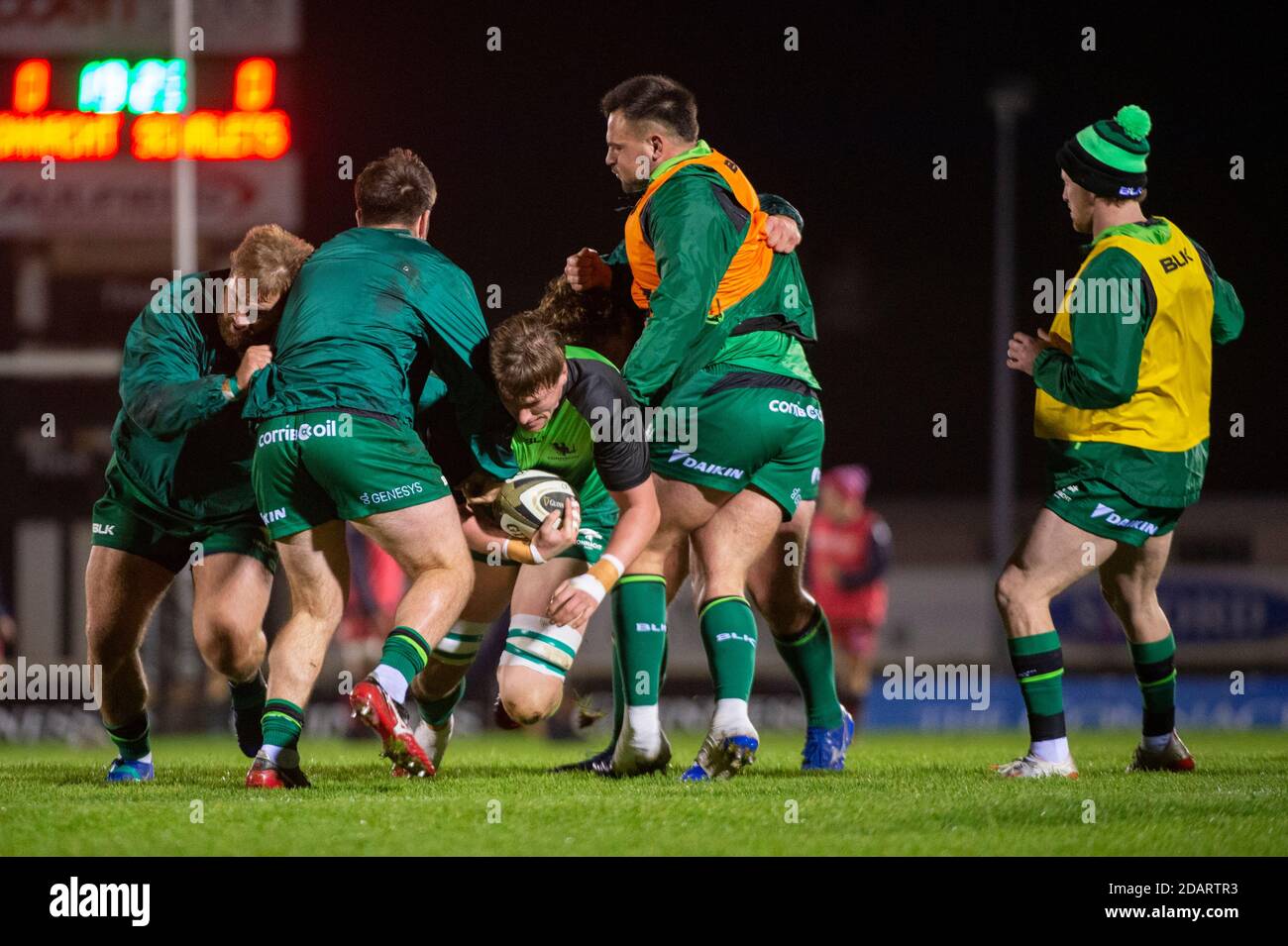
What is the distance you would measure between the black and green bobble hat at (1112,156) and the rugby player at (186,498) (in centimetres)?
283

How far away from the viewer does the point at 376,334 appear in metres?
5.67

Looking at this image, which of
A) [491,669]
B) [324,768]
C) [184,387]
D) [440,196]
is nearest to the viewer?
[184,387]

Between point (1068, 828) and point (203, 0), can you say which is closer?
point (1068, 828)

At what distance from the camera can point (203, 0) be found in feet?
46.0

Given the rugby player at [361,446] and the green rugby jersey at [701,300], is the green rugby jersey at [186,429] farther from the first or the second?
the green rugby jersey at [701,300]

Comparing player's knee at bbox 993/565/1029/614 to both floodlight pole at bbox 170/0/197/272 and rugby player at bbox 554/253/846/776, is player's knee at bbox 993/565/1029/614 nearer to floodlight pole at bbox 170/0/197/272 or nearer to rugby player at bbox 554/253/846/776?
rugby player at bbox 554/253/846/776

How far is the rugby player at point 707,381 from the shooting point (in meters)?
5.99

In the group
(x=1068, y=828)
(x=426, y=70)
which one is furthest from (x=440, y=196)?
(x=1068, y=828)

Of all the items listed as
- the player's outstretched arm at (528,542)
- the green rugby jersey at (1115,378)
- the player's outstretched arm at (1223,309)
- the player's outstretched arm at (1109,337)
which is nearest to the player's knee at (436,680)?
the player's outstretched arm at (528,542)

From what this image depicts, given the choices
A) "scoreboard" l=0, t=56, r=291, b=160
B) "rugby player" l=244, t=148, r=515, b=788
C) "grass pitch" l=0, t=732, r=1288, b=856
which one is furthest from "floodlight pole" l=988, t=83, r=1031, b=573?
"rugby player" l=244, t=148, r=515, b=788

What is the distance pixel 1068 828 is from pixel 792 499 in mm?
2003

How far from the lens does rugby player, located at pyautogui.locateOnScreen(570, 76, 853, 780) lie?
5.99 meters

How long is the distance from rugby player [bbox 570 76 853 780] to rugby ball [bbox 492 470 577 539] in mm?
405

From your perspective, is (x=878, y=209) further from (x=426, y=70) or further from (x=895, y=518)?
(x=426, y=70)
